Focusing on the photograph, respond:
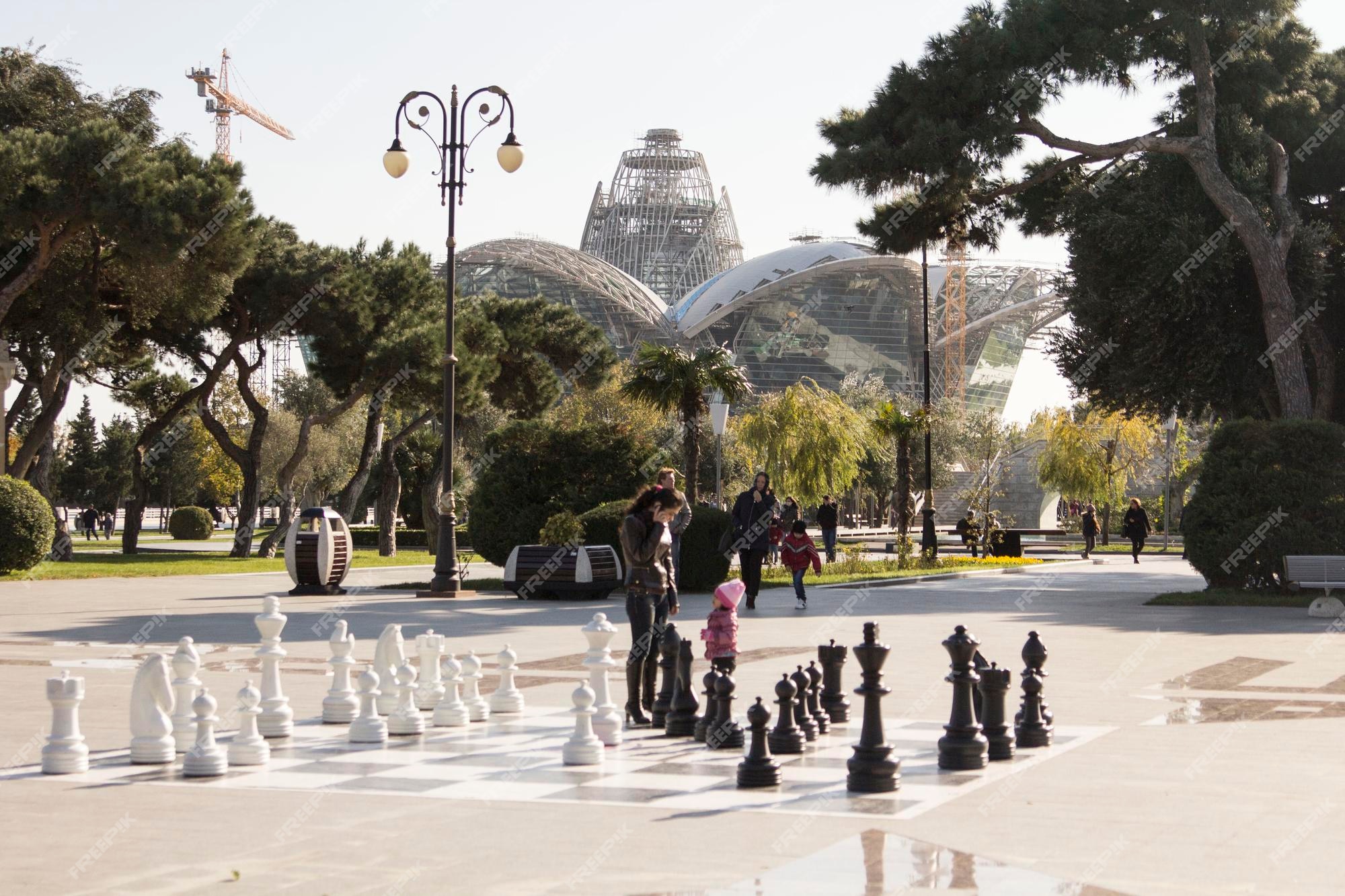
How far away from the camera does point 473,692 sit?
27.4ft

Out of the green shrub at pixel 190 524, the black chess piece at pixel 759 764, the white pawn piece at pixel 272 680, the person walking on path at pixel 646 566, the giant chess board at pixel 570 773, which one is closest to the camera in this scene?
the giant chess board at pixel 570 773

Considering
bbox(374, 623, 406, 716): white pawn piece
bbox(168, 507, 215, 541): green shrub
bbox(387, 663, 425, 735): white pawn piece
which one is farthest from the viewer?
bbox(168, 507, 215, 541): green shrub

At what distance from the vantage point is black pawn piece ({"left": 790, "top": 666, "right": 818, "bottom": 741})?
7.34 m

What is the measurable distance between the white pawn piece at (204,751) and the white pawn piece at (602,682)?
1806 mm

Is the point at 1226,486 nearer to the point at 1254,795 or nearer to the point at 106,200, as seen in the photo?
the point at 1254,795

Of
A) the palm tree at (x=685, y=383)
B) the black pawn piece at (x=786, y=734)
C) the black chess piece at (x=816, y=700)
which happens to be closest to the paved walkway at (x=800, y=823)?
the black chess piece at (x=816, y=700)

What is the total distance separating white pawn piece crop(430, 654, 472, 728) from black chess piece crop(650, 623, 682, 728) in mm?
1051

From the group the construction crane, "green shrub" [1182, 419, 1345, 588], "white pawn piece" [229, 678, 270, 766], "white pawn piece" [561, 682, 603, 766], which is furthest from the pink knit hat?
the construction crane

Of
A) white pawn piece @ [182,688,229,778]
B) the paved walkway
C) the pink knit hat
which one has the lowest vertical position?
the paved walkway

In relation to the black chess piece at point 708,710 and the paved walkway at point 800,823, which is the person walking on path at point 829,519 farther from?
the black chess piece at point 708,710

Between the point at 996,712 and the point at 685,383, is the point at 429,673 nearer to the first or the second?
the point at 996,712

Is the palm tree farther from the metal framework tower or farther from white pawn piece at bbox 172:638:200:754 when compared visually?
the metal framework tower

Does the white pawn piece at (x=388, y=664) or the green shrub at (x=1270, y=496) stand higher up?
the green shrub at (x=1270, y=496)

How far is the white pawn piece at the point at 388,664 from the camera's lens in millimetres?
7902
